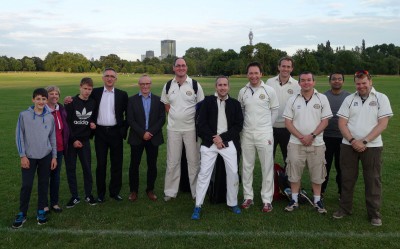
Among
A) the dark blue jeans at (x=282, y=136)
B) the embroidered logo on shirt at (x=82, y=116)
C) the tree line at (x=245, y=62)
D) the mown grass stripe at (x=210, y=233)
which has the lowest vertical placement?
the mown grass stripe at (x=210, y=233)

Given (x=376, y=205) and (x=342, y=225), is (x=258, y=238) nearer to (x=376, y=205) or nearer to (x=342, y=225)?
(x=342, y=225)

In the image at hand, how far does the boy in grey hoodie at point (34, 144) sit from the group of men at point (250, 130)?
9 cm

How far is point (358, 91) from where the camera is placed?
5.29 m

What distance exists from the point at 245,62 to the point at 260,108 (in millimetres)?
91756

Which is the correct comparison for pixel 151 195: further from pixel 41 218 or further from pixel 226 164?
pixel 41 218

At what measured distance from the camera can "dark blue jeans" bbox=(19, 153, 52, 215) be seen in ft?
17.2

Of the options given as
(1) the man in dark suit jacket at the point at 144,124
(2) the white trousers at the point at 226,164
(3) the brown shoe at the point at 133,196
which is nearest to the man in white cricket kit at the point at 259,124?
(2) the white trousers at the point at 226,164

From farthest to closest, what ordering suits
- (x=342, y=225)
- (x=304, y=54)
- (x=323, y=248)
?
(x=304, y=54), (x=342, y=225), (x=323, y=248)

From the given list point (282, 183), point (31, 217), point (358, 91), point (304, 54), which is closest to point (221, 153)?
point (282, 183)

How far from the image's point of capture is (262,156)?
5891 millimetres

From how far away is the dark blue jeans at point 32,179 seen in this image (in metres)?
5.23

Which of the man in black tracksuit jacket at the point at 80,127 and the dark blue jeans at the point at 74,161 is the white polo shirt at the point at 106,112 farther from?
the dark blue jeans at the point at 74,161

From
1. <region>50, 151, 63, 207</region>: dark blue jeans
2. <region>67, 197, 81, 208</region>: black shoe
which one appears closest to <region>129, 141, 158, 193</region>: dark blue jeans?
<region>67, 197, 81, 208</region>: black shoe

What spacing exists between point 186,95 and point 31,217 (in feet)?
10.1
